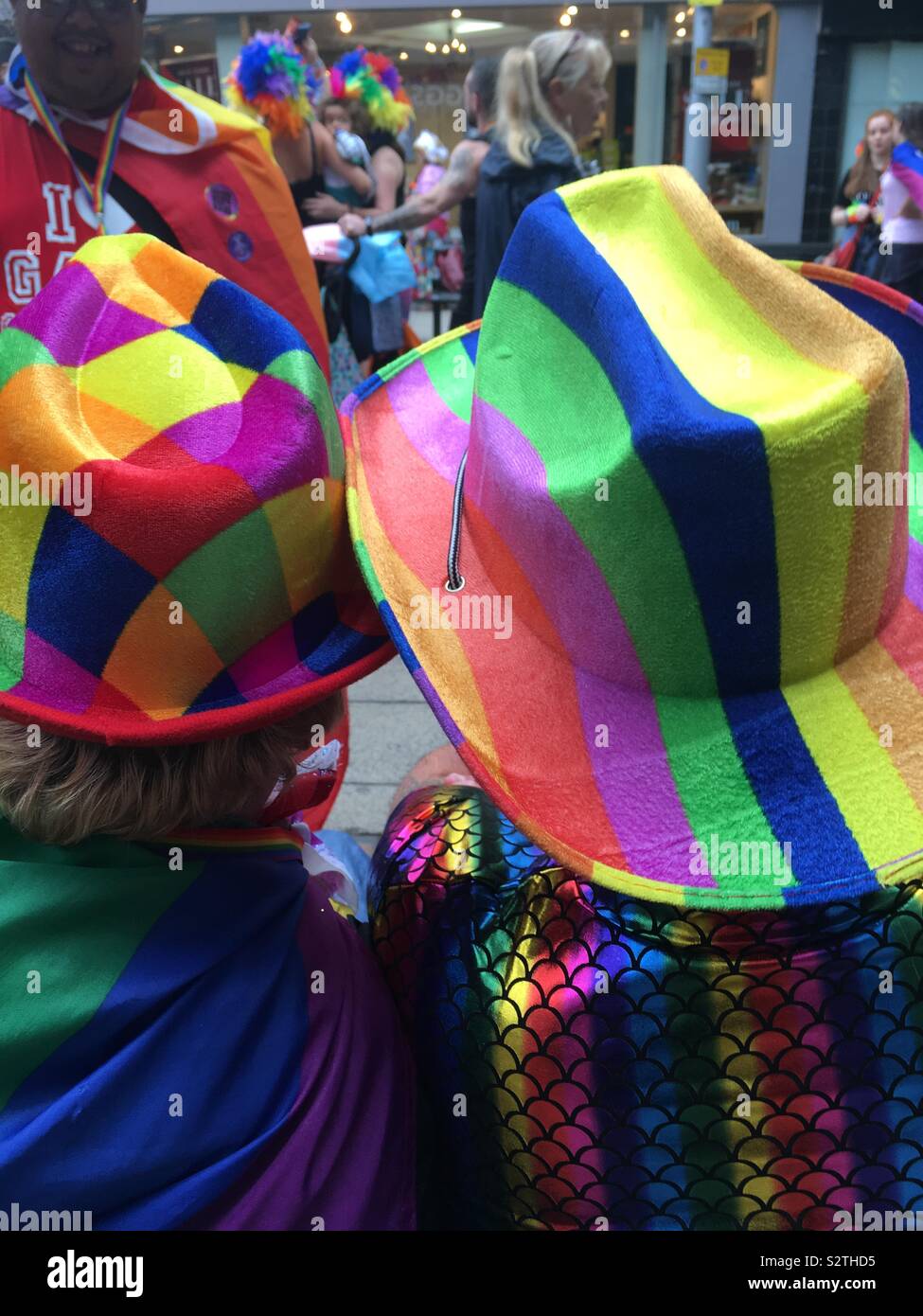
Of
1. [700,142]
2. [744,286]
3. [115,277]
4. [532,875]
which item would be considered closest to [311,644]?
[532,875]

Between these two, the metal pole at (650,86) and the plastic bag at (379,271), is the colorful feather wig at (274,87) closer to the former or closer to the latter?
the plastic bag at (379,271)

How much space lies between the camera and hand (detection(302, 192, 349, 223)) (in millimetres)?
4809

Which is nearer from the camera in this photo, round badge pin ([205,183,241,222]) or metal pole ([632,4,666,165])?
round badge pin ([205,183,241,222])

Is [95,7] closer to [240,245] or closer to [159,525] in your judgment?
[240,245]

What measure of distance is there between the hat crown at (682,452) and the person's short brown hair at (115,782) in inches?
12.2

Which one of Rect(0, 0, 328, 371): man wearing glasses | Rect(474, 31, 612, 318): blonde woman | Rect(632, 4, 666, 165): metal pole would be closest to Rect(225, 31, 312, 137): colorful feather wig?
Rect(474, 31, 612, 318): blonde woman

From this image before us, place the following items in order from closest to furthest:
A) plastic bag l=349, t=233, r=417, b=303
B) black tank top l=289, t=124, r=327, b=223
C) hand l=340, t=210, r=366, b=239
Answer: plastic bag l=349, t=233, r=417, b=303
hand l=340, t=210, r=366, b=239
black tank top l=289, t=124, r=327, b=223

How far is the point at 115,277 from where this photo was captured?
1.08 metres

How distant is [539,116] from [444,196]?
818 millimetres

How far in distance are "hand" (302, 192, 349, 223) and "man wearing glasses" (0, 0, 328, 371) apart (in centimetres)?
213

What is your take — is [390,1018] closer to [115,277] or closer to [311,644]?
[311,644]

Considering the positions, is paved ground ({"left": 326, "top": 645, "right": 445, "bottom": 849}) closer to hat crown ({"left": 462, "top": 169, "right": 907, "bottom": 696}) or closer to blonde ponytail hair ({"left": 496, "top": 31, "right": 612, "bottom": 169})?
hat crown ({"left": 462, "top": 169, "right": 907, "bottom": 696})

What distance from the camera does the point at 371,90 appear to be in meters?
6.50

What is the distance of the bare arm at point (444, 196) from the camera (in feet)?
16.8
